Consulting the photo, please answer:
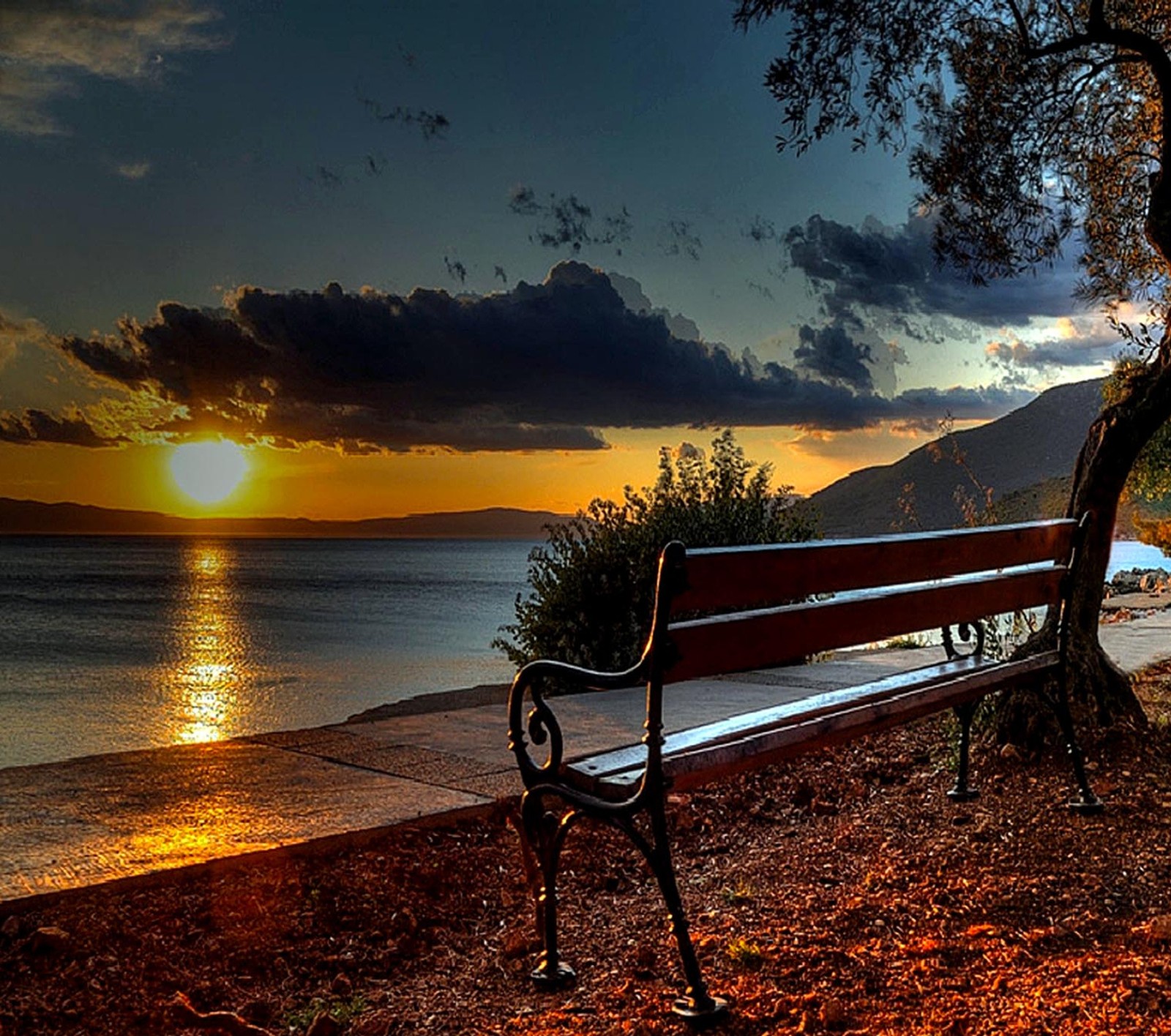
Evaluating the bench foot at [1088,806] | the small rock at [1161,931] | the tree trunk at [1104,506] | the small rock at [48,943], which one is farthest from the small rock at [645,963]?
the tree trunk at [1104,506]

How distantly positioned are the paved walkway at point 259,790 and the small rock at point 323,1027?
0.89 meters

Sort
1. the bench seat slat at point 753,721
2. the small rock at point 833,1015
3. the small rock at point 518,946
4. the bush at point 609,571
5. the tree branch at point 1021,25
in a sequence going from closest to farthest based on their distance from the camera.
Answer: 1. the small rock at point 833,1015
2. the bench seat slat at point 753,721
3. the small rock at point 518,946
4. the tree branch at point 1021,25
5. the bush at point 609,571

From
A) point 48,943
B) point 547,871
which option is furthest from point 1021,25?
point 48,943

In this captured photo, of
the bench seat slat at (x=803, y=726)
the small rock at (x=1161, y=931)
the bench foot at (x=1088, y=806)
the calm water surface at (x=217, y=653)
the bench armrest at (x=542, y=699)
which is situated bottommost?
the calm water surface at (x=217, y=653)

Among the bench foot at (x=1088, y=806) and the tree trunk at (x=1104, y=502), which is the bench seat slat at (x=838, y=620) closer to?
the tree trunk at (x=1104, y=502)

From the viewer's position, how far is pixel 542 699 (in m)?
3.07

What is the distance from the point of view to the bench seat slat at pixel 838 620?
298 centimetres

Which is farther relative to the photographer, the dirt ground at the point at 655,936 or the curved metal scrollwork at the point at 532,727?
the curved metal scrollwork at the point at 532,727

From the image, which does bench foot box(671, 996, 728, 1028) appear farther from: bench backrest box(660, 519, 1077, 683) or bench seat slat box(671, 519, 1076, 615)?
bench seat slat box(671, 519, 1076, 615)

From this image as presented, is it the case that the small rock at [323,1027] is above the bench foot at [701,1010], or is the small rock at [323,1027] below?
below

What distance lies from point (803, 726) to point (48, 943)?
7.33ft

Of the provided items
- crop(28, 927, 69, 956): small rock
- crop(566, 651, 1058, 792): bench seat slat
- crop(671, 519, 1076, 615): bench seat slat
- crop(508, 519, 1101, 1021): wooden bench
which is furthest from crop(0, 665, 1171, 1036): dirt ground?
crop(671, 519, 1076, 615): bench seat slat

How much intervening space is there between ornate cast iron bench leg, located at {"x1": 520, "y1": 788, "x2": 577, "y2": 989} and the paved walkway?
983mm

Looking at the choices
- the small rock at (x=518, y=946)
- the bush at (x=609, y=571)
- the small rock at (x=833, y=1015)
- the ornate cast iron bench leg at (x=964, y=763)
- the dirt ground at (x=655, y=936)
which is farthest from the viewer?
the bush at (x=609, y=571)
